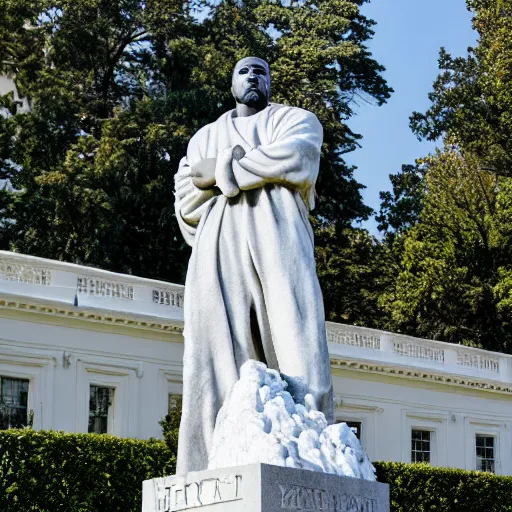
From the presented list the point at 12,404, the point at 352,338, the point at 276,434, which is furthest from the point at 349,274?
the point at 276,434

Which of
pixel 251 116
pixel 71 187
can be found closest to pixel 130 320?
pixel 71 187

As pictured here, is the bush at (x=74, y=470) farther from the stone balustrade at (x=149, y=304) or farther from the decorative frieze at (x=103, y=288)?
the decorative frieze at (x=103, y=288)

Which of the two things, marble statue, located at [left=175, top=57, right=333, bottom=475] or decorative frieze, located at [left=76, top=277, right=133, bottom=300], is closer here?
marble statue, located at [left=175, top=57, right=333, bottom=475]

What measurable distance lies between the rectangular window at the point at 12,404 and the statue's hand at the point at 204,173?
19.7 m

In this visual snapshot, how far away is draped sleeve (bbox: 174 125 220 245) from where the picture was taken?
7.42 metres

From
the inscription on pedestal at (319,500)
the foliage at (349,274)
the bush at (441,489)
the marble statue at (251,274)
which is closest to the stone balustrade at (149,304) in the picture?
the foliage at (349,274)

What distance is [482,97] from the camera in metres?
37.1

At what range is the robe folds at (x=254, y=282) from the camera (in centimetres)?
686

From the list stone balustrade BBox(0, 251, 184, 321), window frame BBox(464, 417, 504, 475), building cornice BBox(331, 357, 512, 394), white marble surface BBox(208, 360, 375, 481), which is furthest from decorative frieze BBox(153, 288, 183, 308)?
white marble surface BBox(208, 360, 375, 481)

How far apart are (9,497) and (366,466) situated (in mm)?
14291

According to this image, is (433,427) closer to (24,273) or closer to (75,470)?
(24,273)

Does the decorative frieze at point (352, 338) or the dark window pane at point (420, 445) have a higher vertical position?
the decorative frieze at point (352, 338)

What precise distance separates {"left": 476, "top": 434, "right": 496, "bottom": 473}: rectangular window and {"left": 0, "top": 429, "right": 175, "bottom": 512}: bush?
15.2m

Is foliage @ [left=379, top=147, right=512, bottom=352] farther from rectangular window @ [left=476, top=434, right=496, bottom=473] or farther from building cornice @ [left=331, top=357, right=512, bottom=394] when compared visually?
rectangular window @ [left=476, top=434, right=496, bottom=473]
